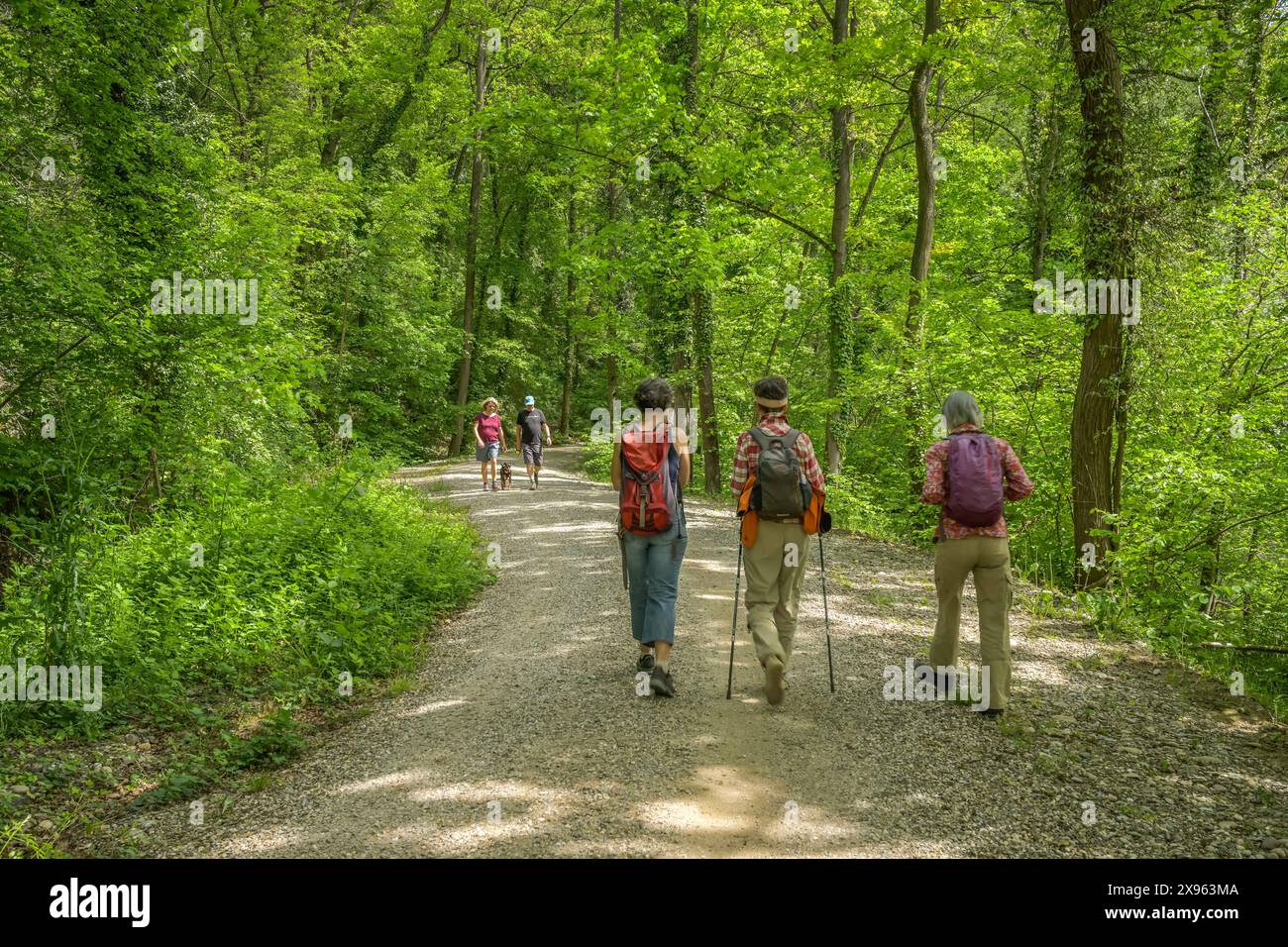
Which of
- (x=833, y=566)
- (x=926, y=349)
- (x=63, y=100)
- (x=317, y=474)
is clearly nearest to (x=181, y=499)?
(x=317, y=474)

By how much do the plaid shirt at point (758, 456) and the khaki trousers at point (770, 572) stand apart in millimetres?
343

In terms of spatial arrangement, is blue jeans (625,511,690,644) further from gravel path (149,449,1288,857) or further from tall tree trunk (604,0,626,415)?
tall tree trunk (604,0,626,415)

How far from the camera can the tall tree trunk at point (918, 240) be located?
14.6 meters

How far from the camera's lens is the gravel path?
4273mm

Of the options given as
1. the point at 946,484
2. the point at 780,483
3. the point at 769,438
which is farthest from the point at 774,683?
the point at 946,484

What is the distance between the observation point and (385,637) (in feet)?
27.0

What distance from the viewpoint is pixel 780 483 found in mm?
5832

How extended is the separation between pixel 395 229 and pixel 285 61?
5.35 metres

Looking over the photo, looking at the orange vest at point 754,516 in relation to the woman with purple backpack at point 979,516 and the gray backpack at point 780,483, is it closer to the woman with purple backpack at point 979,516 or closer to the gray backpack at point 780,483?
the gray backpack at point 780,483

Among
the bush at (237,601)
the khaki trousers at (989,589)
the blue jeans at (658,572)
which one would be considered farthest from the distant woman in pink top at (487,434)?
the khaki trousers at (989,589)

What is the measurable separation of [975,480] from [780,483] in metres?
1.33

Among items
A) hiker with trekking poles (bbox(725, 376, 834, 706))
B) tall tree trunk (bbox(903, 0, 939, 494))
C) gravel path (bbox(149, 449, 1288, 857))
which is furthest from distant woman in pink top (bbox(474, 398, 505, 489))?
hiker with trekking poles (bbox(725, 376, 834, 706))

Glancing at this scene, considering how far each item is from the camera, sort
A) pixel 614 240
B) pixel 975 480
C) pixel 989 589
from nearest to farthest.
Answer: pixel 975 480
pixel 989 589
pixel 614 240

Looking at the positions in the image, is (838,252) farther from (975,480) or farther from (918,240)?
(975,480)
